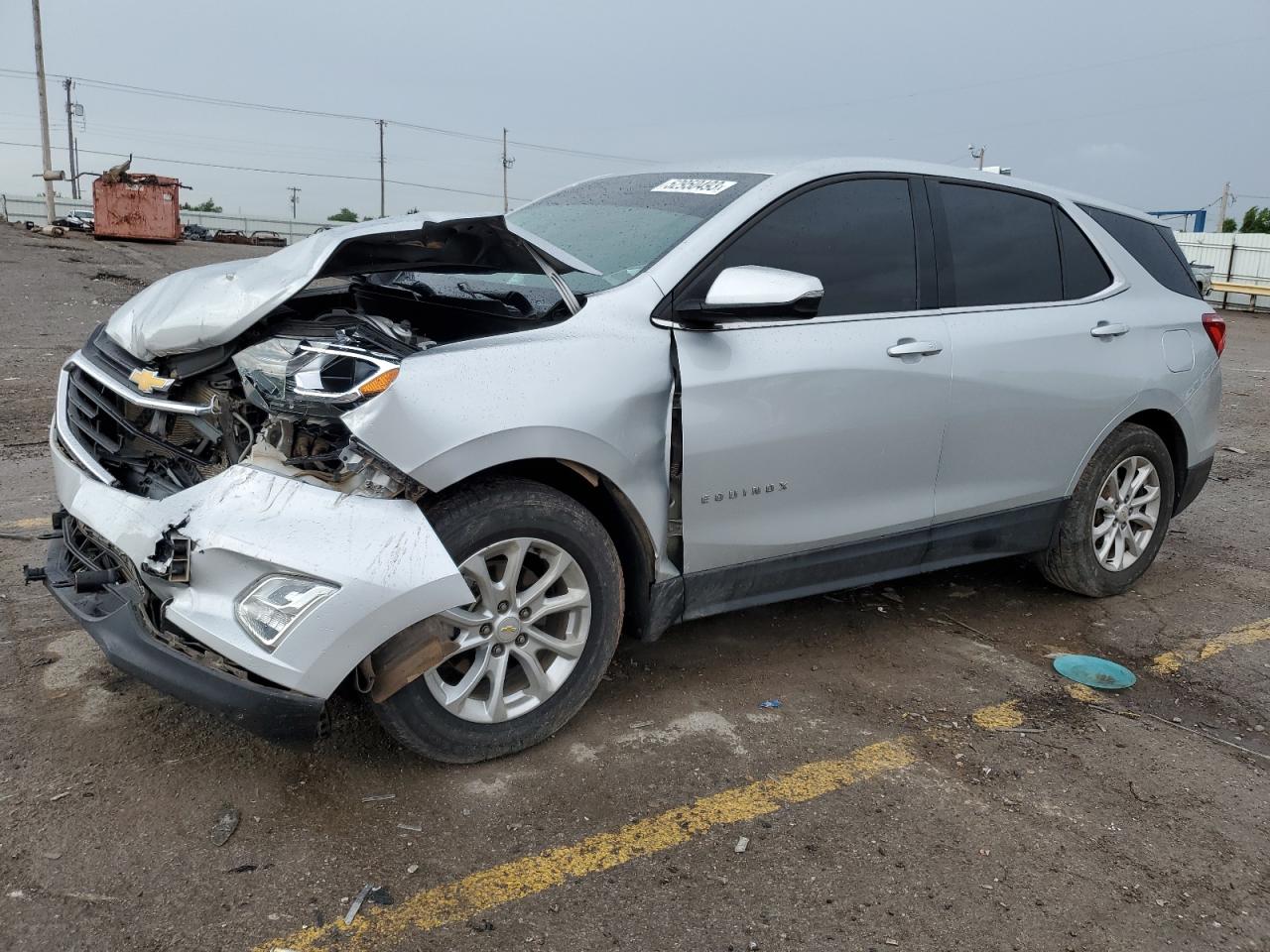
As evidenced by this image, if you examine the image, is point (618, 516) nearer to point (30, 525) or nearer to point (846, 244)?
point (846, 244)

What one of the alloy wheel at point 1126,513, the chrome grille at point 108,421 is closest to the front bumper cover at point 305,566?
the chrome grille at point 108,421

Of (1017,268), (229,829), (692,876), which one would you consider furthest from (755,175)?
(229,829)

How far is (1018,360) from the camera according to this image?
4051 millimetres

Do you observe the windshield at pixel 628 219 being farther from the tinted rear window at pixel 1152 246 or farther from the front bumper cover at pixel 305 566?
the tinted rear window at pixel 1152 246

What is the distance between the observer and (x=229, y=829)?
2707 mm

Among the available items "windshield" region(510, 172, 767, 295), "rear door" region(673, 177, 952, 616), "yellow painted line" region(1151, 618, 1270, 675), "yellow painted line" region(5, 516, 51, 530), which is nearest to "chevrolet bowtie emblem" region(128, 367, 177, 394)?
"windshield" region(510, 172, 767, 295)

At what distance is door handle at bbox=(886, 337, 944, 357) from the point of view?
3.64 m

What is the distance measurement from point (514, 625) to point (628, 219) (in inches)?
62.2

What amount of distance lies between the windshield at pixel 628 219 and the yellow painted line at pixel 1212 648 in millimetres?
2518

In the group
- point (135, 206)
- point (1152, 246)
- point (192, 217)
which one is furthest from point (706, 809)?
point (192, 217)

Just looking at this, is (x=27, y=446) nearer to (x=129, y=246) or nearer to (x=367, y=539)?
(x=367, y=539)

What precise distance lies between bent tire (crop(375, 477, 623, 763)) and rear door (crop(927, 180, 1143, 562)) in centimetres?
156

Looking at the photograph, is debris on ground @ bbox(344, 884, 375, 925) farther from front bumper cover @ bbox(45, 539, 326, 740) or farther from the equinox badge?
the equinox badge

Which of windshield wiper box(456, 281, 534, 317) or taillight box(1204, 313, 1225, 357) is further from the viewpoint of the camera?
taillight box(1204, 313, 1225, 357)
